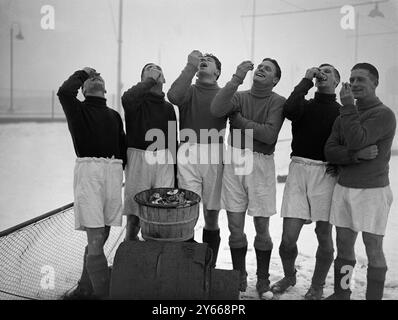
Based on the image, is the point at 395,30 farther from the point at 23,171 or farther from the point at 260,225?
the point at 23,171

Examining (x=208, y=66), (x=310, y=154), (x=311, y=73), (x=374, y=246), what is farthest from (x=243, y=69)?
(x=374, y=246)

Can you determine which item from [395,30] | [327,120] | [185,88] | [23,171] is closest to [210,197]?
[185,88]

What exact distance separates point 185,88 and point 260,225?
110 centimetres

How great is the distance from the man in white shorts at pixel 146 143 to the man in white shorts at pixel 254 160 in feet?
1.36

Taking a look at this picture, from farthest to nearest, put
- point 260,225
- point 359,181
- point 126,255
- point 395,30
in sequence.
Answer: point 395,30, point 260,225, point 359,181, point 126,255

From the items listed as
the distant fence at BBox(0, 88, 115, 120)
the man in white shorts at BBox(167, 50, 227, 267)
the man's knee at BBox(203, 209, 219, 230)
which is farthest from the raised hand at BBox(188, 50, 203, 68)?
the distant fence at BBox(0, 88, 115, 120)

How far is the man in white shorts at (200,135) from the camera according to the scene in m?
2.54

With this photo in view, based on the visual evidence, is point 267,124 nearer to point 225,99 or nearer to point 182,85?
point 225,99

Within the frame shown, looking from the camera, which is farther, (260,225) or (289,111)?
(260,225)

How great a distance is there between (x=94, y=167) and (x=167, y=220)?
0.62 m

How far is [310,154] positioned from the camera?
2.44 m

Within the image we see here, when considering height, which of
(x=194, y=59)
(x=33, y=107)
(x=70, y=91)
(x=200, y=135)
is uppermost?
(x=194, y=59)

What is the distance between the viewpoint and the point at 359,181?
2189mm

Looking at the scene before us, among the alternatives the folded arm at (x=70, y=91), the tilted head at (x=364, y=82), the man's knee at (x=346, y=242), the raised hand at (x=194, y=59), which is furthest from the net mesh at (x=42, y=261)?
the tilted head at (x=364, y=82)
